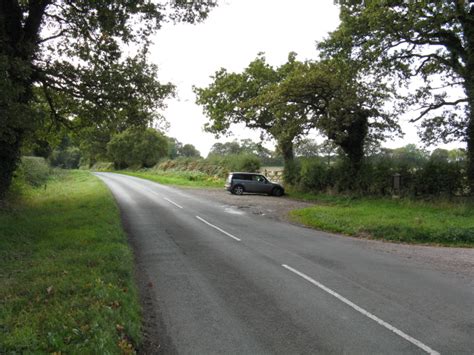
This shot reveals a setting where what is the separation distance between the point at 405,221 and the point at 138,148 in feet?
225

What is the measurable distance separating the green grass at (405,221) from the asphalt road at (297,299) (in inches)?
99.0

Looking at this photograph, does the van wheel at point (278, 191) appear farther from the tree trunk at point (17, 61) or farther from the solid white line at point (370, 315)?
the solid white line at point (370, 315)

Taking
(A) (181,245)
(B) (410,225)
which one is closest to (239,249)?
(A) (181,245)

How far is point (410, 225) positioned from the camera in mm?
13102

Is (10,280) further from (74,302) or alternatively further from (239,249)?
(239,249)

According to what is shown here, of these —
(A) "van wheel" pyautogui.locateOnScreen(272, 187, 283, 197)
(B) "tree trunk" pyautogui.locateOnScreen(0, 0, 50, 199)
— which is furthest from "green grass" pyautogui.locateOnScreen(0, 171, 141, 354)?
(A) "van wheel" pyautogui.locateOnScreen(272, 187, 283, 197)

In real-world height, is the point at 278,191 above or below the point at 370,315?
above

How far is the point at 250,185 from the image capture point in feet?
97.5

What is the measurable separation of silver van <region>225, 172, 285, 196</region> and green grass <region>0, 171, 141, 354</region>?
1909 centimetres

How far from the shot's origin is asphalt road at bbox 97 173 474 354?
4598mm

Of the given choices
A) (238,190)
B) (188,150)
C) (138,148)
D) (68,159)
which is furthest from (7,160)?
(188,150)

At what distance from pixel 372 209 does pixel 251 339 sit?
14115 mm

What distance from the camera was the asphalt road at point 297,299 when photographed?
4.60 meters

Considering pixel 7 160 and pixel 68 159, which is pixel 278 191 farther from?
pixel 68 159
